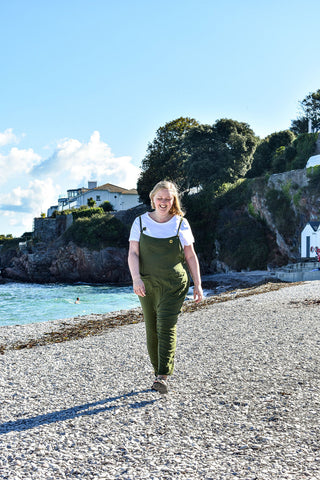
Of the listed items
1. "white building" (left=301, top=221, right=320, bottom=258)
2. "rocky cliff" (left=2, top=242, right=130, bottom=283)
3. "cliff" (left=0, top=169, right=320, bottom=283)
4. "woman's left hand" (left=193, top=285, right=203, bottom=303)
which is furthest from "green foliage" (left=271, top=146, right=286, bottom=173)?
"woman's left hand" (left=193, top=285, right=203, bottom=303)

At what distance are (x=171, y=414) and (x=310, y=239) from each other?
3459 cm

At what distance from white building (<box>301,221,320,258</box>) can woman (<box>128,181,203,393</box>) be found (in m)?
33.2

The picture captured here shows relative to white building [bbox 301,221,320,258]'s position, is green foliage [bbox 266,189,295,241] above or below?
above

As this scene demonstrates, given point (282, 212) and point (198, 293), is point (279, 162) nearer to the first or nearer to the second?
point (282, 212)

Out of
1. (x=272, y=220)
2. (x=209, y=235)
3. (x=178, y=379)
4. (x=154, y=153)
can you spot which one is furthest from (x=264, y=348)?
(x=154, y=153)

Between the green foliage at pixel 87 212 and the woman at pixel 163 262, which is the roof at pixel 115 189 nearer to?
the green foliage at pixel 87 212

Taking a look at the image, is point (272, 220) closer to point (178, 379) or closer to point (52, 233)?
point (52, 233)

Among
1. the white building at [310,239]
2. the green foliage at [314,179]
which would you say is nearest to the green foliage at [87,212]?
the green foliage at [314,179]

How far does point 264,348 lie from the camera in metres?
7.49

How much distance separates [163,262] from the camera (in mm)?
4945

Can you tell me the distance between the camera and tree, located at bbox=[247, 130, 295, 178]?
57.2 metres

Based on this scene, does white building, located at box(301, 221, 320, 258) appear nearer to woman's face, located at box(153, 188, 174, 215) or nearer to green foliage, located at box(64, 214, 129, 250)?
green foliage, located at box(64, 214, 129, 250)

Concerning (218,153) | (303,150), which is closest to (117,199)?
(218,153)

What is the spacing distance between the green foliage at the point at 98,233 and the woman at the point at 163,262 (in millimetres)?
51054
